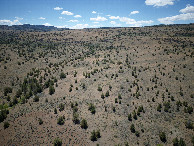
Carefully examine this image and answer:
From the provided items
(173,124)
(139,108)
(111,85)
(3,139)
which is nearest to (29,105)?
(3,139)

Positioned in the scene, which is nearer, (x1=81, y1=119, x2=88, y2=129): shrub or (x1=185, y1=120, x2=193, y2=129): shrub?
(x1=185, y1=120, x2=193, y2=129): shrub

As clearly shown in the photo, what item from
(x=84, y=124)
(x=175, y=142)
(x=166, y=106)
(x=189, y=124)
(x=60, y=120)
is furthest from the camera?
(x=166, y=106)

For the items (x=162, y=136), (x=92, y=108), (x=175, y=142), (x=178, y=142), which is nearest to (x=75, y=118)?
(x=92, y=108)

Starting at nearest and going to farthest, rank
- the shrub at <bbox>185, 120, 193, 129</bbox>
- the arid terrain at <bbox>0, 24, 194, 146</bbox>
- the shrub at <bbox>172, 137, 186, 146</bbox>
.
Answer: the shrub at <bbox>172, 137, 186, 146</bbox>
the arid terrain at <bbox>0, 24, 194, 146</bbox>
the shrub at <bbox>185, 120, 193, 129</bbox>

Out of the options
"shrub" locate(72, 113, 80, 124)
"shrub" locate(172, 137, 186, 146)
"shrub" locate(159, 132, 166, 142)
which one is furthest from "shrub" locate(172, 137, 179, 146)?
"shrub" locate(72, 113, 80, 124)

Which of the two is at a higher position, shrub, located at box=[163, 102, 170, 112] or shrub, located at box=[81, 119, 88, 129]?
shrub, located at box=[163, 102, 170, 112]

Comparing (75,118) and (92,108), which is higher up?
(92,108)

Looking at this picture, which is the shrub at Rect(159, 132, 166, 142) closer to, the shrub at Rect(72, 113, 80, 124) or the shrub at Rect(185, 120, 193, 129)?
the shrub at Rect(185, 120, 193, 129)

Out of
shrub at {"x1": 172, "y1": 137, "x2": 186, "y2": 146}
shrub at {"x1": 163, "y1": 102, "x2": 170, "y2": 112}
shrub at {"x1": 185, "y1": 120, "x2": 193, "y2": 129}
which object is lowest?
shrub at {"x1": 172, "y1": 137, "x2": 186, "y2": 146}

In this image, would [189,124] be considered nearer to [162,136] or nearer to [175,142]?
[175,142]

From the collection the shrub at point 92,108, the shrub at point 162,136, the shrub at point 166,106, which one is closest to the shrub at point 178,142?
the shrub at point 162,136

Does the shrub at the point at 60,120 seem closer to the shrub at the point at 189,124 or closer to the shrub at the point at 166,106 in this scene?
the shrub at the point at 166,106

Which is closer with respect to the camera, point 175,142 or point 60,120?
point 175,142

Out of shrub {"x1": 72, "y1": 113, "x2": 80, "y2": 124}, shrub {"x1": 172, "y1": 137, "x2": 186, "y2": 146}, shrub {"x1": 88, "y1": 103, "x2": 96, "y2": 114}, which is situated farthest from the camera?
shrub {"x1": 88, "y1": 103, "x2": 96, "y2": 114}
